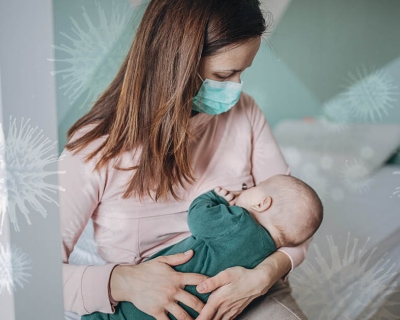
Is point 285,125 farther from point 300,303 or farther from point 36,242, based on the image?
point 36,242

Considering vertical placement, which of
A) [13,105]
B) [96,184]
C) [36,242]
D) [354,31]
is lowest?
[36,242]

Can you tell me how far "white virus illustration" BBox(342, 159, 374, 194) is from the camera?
130cm

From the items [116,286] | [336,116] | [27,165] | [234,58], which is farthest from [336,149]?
[27,165]

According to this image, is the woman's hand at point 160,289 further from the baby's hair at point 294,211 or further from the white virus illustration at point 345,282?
the white virus illustration at point 345,282

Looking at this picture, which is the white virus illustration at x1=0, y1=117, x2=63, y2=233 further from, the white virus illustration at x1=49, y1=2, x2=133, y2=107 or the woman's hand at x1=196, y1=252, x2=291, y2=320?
the woman's hand at x1=196, y1=252, x2=291, y2=320

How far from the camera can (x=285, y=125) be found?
4.25 feet

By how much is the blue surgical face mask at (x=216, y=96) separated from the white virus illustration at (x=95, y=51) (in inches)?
7.2

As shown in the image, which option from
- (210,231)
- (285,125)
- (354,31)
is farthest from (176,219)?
(354,31)

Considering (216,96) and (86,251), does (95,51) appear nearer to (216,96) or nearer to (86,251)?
(216,96)

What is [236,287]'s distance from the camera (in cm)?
108

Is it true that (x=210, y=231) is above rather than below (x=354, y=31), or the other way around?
below

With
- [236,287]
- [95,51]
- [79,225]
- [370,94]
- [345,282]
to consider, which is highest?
[95,51]

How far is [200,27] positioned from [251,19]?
140 millimetres

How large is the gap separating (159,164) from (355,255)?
0.60 m
